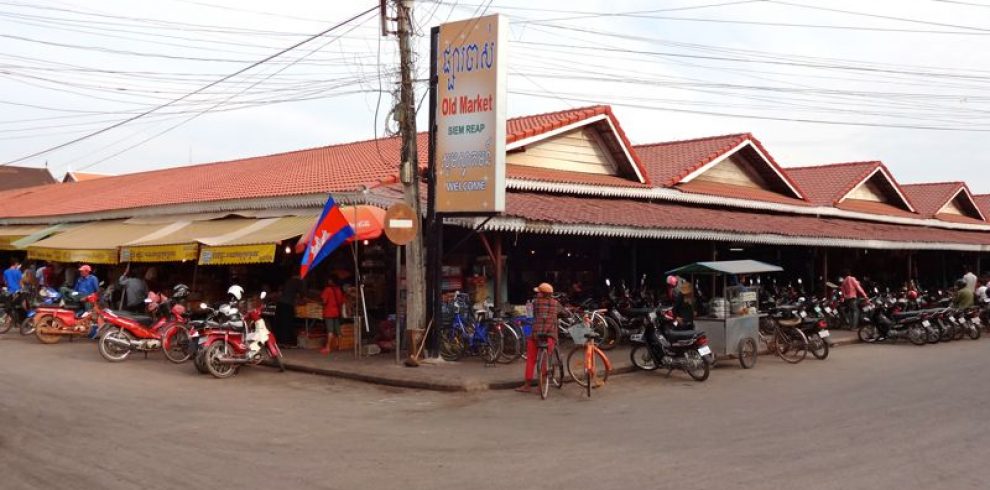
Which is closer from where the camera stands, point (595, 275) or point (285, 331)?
point (285, 331)

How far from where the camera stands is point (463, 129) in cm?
1266

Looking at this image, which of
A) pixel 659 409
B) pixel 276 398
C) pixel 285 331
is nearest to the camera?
pixel 659 409

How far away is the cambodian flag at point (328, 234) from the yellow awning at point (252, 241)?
0.98 m

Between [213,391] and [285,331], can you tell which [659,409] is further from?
[285,331]

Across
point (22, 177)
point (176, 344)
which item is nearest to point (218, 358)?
point (176, 344)

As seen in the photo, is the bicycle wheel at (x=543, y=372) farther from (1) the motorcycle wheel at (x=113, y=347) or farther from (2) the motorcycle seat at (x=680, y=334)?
(1) the motorcycle wheel at (x=113, y=347)

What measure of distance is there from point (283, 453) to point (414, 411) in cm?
266

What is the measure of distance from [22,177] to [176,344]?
54438 mm

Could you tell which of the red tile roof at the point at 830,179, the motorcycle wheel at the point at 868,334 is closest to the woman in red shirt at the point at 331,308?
the motorcycle wheel at the point at 868,334

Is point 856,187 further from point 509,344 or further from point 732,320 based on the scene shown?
point 509,344

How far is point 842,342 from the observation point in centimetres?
1794

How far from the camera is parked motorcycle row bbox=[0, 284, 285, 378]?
1222cm

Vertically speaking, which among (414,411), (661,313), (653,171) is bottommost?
(414,411)

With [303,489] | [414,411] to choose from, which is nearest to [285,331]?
[414,411]
